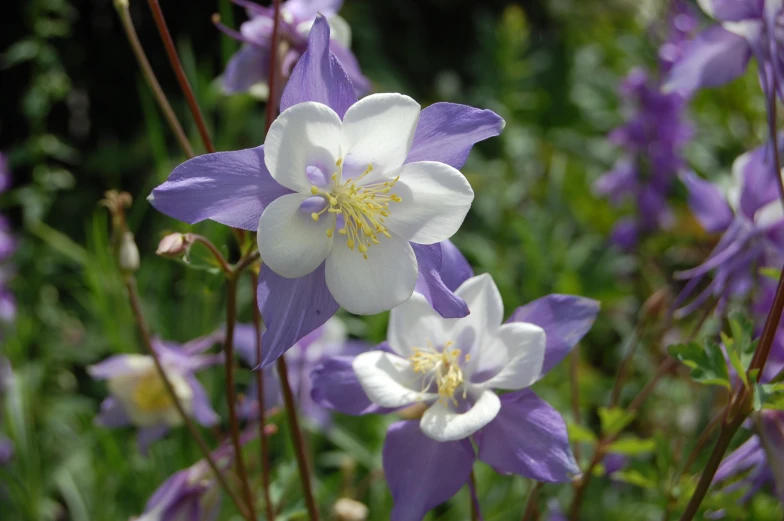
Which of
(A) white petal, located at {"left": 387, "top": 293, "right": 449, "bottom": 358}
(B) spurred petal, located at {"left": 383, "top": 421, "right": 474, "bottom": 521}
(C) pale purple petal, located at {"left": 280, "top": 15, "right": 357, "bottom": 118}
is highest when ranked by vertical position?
(C) pale purple petal, located at {"left": 280, "top": 15, "right": 357, "bottom": 118}

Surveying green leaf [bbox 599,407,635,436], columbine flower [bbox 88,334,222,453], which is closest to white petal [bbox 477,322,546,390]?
green leaf [bbox 599,407,635,436]

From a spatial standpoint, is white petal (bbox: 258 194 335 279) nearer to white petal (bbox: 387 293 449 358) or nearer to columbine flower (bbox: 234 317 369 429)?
white petal (bbox: 387 293 449 358)

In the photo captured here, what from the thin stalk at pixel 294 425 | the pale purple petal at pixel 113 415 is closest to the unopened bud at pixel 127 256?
the thin stalk at pixel 294 425

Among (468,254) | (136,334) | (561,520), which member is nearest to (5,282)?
(136,334)

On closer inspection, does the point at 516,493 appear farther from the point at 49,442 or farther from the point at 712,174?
the point at 712,174

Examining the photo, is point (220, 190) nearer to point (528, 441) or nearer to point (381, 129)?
point (381, 129)

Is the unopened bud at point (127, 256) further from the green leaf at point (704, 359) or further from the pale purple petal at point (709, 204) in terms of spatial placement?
the pale purple petal at point (709, 204)
